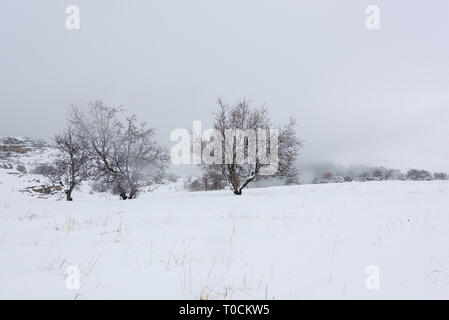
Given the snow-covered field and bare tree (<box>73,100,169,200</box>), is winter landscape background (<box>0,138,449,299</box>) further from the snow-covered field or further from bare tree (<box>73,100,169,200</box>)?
bare tree (<box>73,100,169,200</box>)

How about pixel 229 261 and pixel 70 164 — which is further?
pixel 70 164

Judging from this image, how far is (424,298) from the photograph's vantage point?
1788mm

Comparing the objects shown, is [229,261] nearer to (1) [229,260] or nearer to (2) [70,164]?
(1) [229,260]

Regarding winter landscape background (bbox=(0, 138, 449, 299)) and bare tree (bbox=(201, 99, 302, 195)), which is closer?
winter landscape background (bbox=(0, 138, 449, 299))

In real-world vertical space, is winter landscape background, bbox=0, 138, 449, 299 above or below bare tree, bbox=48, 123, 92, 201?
below

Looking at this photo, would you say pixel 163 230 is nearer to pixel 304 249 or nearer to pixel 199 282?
pixel 199 282

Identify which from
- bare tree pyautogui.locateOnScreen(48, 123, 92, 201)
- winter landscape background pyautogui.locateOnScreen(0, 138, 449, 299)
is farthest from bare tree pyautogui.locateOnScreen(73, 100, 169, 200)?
winter landscape background pyautogui.locateOnScreen(0, 138, 449, 299)

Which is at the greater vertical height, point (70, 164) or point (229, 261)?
point (70, 164)

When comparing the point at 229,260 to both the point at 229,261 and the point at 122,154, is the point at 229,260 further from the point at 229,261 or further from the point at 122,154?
the point at 122,154

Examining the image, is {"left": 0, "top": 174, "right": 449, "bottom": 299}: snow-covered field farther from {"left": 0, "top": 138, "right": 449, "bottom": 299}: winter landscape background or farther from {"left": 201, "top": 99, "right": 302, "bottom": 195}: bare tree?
{"left": 201, "top": 99, "right": 302, "bottom": 195}: bare tree

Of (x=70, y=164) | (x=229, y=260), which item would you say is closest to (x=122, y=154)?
(x=70, y=164)

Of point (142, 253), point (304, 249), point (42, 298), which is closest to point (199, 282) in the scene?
point (142, 253)

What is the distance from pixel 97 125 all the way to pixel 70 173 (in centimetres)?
507

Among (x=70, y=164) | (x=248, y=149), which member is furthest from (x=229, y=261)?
(x=70, y=164)
